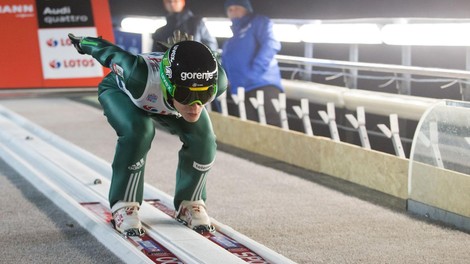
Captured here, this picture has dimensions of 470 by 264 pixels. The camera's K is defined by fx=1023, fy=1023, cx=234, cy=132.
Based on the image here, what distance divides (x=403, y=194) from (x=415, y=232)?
3.12 ft

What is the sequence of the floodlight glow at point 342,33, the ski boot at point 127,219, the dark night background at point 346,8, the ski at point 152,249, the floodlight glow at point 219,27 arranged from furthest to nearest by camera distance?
the floodlight glow at point 219,27 → the floodlight glow at point 342,33 → the dark night background at point 346,8 → the ski boot at point 127,219 → the ski at point 152,249

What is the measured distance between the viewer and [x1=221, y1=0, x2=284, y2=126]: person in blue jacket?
9.12 m

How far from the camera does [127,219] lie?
5.34 meters

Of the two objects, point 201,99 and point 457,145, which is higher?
point 201,99

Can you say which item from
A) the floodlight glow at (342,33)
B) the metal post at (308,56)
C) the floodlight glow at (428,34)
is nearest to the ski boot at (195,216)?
the floodlight glow at (428,34)

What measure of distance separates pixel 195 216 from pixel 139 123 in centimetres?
60

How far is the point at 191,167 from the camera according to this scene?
5445 millimetres

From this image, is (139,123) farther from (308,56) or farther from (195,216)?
(308,56)

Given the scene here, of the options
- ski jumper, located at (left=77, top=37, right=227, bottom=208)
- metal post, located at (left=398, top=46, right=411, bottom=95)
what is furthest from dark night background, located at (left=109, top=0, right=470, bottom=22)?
ski jumper, located at (left=77, top=37, right=227, bottom=208)

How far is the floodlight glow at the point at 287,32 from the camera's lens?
955 centimetres

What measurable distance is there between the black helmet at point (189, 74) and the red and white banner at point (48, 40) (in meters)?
7.66

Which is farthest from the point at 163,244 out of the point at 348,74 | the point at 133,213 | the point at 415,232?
the point at 348,74

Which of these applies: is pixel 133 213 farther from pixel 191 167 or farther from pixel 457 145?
pixel 457 145

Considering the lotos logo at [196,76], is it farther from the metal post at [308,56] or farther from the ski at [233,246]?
the metal post at [308,56]
